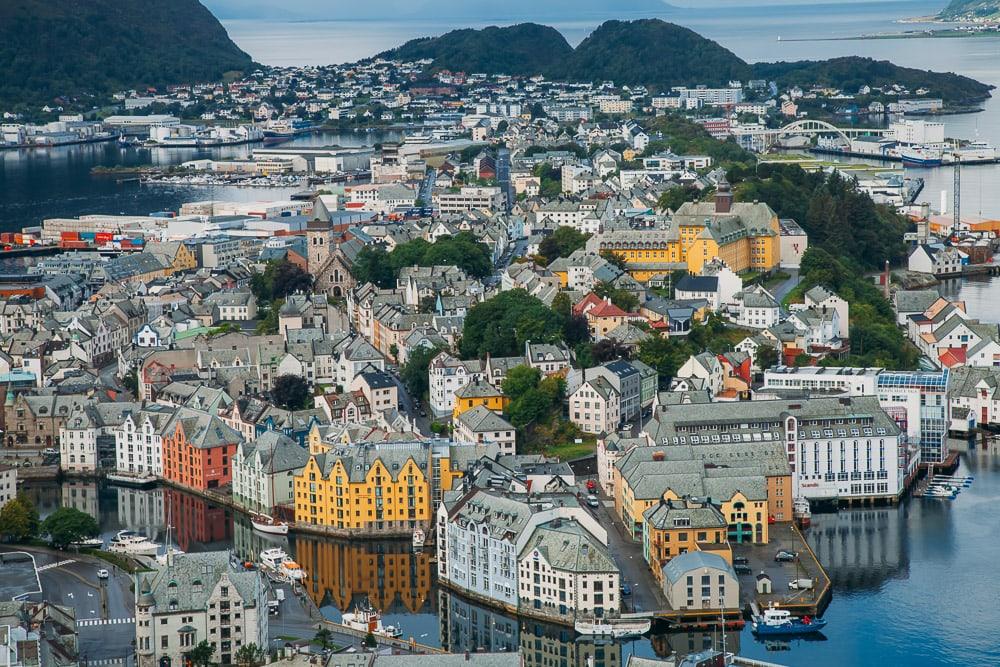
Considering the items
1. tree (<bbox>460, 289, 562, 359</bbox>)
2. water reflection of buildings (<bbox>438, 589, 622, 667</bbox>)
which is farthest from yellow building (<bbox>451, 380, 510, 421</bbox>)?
water reflection of buildings (<bbox>438, 589, 622, 667</bbox>)

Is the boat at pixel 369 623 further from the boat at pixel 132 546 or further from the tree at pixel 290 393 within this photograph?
the tree at pixel 290 393

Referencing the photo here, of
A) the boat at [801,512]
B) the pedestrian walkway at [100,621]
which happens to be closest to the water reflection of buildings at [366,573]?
the pedestrian walkway at [100,621]

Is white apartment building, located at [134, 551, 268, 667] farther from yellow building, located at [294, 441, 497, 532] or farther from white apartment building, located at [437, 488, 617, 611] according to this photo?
yellow building, located at [294, 441, 497, 532]

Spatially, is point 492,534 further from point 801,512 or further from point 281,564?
point 801,512

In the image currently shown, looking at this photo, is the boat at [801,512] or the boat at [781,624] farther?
the boat at [801,512]

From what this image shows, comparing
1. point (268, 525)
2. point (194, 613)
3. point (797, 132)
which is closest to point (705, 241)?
point (268, 525)

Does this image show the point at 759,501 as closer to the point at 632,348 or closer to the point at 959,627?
the point at 959,627
